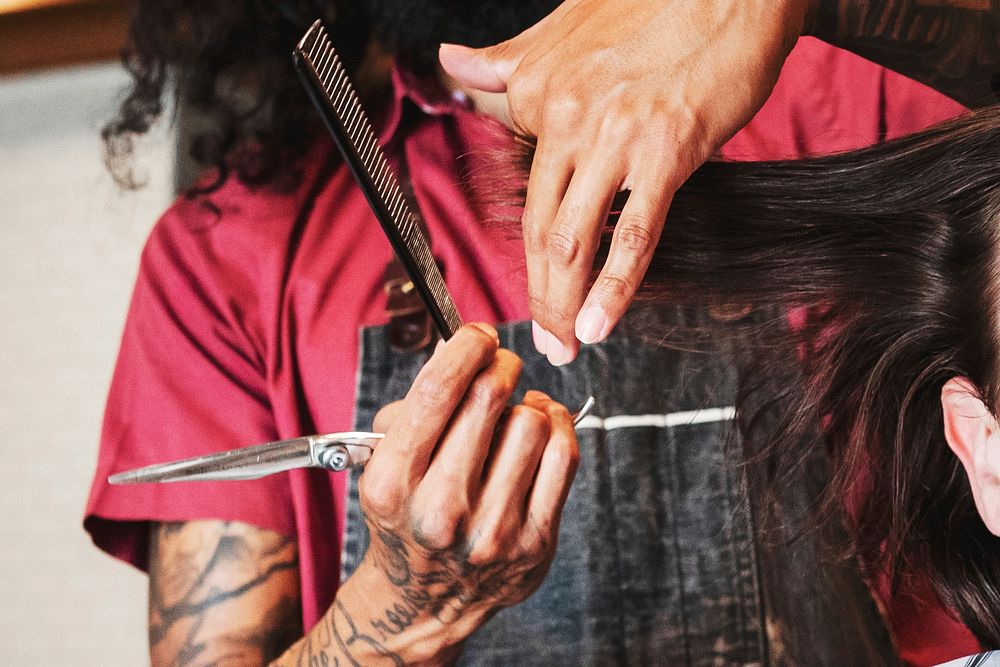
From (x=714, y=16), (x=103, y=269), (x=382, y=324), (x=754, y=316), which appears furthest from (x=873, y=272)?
(x=103, y=269)

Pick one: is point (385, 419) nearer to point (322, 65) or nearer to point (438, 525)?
point (438, 525)

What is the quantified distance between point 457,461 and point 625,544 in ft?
0.93

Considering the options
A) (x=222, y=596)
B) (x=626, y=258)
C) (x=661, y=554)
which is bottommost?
(x=661, y=554)

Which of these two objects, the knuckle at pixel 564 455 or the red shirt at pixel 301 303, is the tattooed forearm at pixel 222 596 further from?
the knuckle at pixel 564 455

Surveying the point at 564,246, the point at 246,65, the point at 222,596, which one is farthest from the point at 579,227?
the point at 246,65

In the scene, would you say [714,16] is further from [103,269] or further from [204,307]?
[103,269]

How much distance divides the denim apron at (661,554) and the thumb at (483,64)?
→ 11.1 inches

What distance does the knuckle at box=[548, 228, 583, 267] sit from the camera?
45 cm

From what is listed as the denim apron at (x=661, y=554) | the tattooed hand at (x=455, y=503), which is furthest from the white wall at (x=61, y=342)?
the tattooed hand at (x=455, y=503)

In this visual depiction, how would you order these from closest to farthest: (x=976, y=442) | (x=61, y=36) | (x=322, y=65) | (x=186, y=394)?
(x=322, y=65) → (x=976, y=442) → (x=186, y=394) → (x=61, y=36)

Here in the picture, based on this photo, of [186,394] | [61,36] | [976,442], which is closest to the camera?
[976,442]

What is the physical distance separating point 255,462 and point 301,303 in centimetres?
37

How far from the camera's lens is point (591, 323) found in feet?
1.50

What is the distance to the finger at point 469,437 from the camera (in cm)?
51
